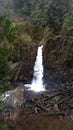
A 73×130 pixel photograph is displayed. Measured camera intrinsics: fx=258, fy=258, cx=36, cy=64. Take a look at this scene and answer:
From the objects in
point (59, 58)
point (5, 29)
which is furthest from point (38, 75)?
point (5, 29)

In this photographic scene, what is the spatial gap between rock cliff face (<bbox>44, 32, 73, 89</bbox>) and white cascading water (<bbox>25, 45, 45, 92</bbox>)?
2.26 feet

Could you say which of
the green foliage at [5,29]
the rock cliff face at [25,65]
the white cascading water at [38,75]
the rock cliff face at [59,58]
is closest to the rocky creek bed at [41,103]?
the white cascading water at [38,75]

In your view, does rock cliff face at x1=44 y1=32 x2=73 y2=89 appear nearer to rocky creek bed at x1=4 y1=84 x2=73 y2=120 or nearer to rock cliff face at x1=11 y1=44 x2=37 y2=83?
rock cliff face at x1=11 y1=44 x2=37 y2=83

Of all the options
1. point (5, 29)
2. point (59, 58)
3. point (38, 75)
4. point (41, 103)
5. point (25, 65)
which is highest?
point (5, 29)

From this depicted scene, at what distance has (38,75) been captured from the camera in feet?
110

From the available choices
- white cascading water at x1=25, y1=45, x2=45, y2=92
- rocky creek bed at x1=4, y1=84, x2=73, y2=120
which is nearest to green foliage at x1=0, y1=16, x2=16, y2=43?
rocky creek bed at x1=4, y1=84, x2=73, y2=120

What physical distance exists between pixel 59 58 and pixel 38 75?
378cm

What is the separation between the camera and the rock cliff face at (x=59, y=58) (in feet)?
107

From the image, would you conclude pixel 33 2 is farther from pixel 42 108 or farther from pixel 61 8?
pixel 42 108

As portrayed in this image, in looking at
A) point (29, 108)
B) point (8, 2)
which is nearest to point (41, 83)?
point (29, 108)

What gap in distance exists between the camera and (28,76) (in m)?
32.9

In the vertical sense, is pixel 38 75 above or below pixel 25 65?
below

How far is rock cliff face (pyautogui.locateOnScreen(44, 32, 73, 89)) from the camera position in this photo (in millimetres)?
32500

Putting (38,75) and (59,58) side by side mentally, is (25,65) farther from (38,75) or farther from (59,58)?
(59,58)
